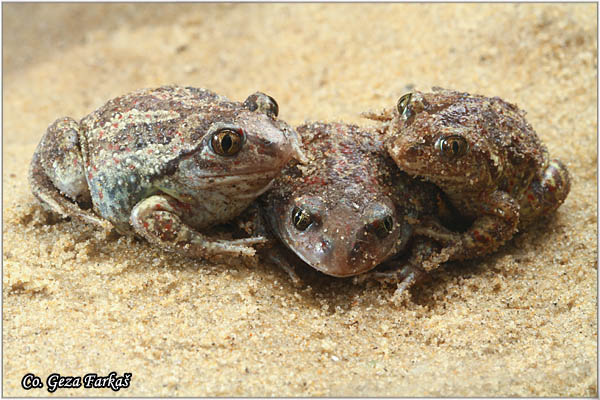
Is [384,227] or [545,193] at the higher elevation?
[545,193]

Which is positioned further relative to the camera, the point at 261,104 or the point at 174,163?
the point at 261,104

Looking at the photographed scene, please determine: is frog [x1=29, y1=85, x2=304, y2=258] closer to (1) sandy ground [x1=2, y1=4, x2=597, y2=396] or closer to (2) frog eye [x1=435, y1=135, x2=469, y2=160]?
(1) sandy ground [x1=2, y1=4, x2=597, y2=396]

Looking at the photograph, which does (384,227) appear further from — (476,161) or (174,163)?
(174,163)

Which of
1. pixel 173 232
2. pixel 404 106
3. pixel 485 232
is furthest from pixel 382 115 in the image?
pixel 173 232

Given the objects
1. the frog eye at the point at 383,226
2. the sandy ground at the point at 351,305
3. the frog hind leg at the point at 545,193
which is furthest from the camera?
the frog hind leg at the point at 545,193

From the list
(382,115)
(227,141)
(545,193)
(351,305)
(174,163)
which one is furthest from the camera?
(382,115)

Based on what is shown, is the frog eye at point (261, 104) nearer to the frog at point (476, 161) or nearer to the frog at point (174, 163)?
the frog at point (174, 163)

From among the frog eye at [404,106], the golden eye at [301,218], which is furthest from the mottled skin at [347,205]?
the frog eye at [404,106]
